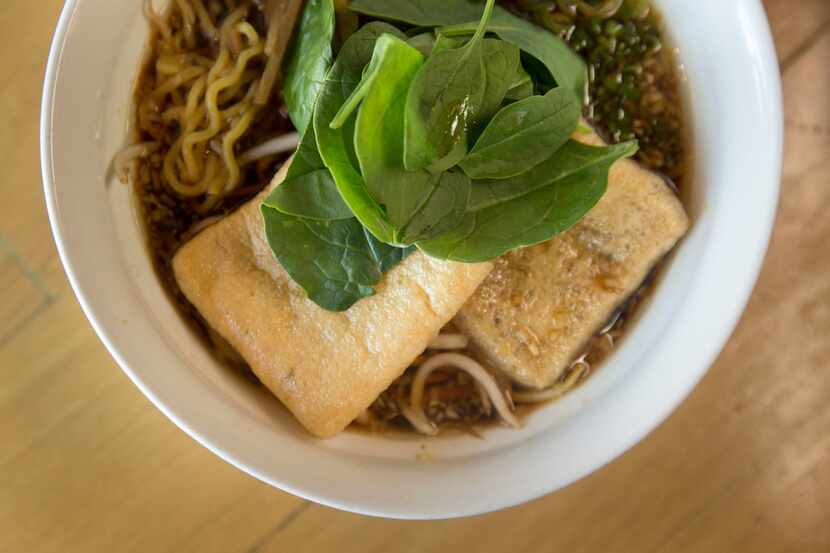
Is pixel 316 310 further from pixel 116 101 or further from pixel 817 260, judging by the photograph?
pixel 817 260

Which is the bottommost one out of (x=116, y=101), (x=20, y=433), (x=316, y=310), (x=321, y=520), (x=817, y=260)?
(x=321, y=520)

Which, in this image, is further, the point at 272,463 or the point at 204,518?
the point at 204,518

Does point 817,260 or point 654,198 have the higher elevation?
point 654,198

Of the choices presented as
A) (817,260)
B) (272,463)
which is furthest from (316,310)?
(817,260)

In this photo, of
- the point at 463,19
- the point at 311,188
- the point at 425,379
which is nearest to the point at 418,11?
the point at 463,19

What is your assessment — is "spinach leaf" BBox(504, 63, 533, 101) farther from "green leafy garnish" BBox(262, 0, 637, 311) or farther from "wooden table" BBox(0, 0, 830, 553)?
"wooden table" BBox(0, 0, 830, 553)

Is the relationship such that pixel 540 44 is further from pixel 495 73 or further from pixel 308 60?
pixel 308 60
